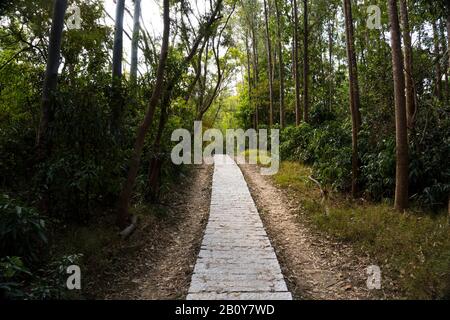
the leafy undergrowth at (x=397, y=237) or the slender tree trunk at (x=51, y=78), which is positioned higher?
the slender tree trunk at (x=51, y=78)

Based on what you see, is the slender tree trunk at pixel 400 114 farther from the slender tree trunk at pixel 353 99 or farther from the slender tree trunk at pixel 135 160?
the slender tree trunk at pixel 135 160

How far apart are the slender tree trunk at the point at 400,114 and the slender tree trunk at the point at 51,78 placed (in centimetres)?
619

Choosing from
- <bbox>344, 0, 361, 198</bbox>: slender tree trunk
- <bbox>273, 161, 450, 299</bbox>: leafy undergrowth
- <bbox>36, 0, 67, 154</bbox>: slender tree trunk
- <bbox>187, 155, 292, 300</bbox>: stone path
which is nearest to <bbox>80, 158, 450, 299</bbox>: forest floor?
<bbox>273, 161, 450, 299</bbox>: leafy undergrowth

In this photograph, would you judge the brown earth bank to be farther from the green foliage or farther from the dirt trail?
the dirt trail

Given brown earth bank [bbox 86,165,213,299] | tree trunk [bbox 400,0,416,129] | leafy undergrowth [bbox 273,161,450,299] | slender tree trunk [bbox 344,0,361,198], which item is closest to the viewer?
leafy undergrowth [bbox 273,161,450,299]

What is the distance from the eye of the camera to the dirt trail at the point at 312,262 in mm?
4992

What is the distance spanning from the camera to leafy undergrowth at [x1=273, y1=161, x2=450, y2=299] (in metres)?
4.64

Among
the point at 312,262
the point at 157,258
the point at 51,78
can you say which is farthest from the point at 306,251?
the point at 51,78

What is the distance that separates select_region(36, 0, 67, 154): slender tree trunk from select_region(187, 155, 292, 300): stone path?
3.41 metres

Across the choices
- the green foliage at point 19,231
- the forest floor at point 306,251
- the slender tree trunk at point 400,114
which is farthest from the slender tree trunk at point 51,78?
the slender tree trunk at point 400,114

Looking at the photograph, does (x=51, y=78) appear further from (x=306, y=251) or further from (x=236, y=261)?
(x=306, y=251)

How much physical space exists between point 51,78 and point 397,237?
259 inches
